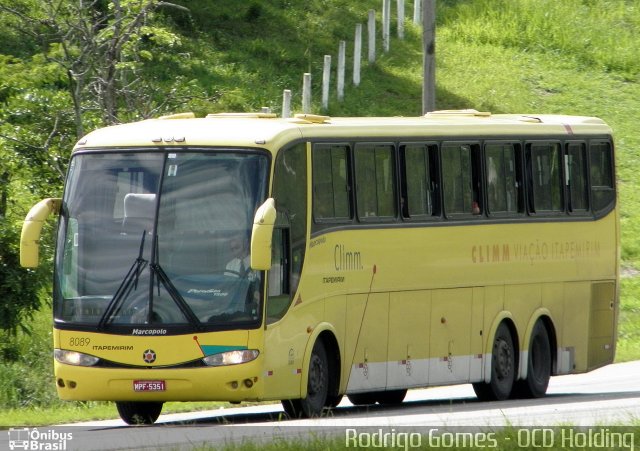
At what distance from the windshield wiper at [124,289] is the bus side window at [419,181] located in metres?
4.15

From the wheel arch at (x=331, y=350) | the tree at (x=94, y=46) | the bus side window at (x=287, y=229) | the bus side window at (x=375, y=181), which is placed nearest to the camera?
the bus side window at (x=287, y=229)

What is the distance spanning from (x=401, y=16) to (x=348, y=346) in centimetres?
2679

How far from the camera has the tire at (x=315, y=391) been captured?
17.3m

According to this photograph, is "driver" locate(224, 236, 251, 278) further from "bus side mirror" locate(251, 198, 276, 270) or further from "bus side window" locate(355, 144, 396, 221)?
"bus side window" locate(355, 144, 396, 221)

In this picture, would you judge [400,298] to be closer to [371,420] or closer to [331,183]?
[331,183]

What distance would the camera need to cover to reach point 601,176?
76.7ft

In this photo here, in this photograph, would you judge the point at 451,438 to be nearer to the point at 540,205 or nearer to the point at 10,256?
the point at 540,205

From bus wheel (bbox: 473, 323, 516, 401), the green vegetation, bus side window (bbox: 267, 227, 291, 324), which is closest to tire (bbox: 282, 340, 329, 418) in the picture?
bus side window (bbox: 267, 227, 291, 324)

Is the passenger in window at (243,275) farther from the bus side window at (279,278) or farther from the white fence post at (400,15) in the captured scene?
the white fence post at (400,15)

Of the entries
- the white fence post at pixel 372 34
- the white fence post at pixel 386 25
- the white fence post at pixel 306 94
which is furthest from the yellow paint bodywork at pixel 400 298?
the white fence post at pixel 386 25

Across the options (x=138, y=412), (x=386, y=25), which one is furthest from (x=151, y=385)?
(x=386, y=25)

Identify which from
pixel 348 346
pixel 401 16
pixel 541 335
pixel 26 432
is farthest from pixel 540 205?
pixel 401 16

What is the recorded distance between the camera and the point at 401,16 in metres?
43.9

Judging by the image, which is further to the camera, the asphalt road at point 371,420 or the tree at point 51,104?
the tree at point 51,104
